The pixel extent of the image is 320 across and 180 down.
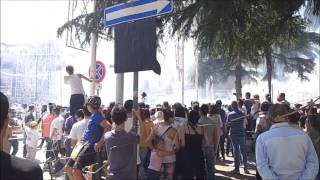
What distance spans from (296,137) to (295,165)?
276 millimetres

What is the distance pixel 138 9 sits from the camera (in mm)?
5375

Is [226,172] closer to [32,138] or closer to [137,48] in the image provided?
[32,138]

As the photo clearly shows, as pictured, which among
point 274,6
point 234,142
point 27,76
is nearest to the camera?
point 274,6

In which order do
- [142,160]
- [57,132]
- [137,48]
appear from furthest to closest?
[57,132] → [142,160] → [137,48]

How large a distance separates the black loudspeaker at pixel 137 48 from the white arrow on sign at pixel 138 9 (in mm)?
138

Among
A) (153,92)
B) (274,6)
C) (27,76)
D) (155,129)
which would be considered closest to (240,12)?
(274,6)

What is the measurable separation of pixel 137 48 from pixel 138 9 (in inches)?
21.3

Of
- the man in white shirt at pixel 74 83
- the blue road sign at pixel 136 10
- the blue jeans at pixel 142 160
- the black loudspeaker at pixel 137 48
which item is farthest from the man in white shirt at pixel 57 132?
the black loudspeaker at pixel 137 48

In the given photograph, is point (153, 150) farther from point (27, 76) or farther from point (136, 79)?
point (27, 76)

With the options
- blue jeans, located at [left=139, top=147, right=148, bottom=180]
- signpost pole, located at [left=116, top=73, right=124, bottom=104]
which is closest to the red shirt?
signpost pole, located at [left=116, top=73, right=124, bottom=104]

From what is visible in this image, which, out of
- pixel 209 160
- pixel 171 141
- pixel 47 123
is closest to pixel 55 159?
pixel 47 123

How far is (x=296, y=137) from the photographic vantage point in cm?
426

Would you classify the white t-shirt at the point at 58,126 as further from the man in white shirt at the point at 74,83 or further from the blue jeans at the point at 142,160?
the blue jeans at the point at 142,160

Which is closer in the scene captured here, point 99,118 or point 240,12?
point 240,12
